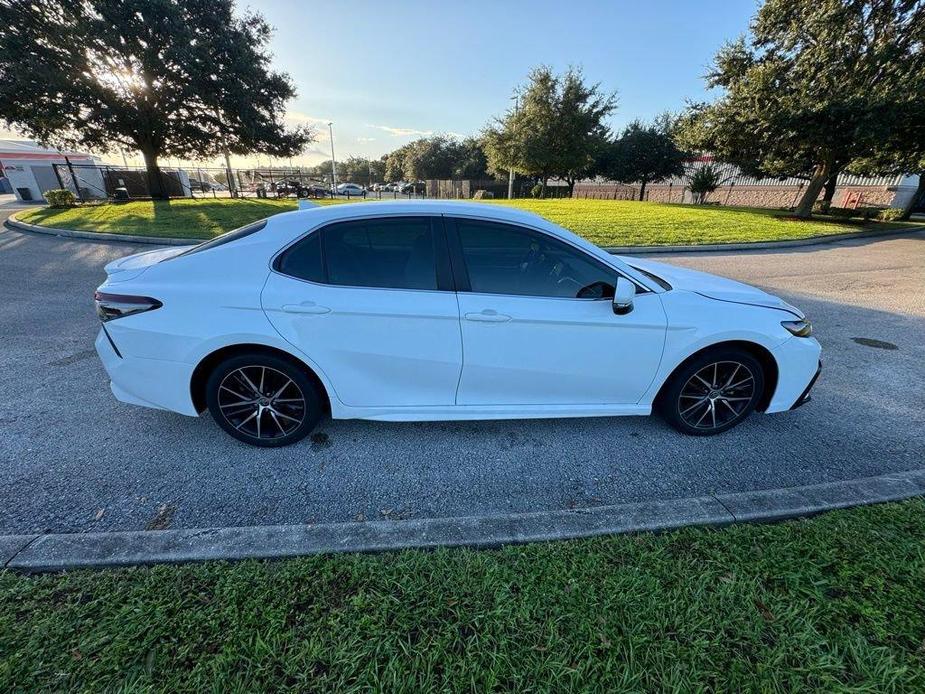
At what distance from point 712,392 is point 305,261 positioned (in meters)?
2.95

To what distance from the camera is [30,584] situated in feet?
5.75

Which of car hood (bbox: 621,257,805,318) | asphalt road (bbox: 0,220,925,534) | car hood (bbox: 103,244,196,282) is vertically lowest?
asphalt road (bbox: 0,220,925,534)

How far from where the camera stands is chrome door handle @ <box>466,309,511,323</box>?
2524 millimetres

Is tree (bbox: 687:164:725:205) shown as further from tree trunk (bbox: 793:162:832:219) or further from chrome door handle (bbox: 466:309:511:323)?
chrome door handle (bbox: 466:309:511:323)

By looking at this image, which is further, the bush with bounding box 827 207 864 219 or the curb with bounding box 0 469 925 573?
the bush with bounding box 827 207 864 219

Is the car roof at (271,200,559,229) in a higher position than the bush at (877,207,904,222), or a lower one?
higher

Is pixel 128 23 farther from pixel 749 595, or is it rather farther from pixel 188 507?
pixel 749 595

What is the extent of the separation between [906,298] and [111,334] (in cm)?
1043

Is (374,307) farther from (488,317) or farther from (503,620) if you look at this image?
(503,620)

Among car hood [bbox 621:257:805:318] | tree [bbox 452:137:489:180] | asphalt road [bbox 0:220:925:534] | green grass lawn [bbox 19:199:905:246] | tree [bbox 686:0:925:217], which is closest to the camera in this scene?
Result: asphalt road [bbox 0:220:925:534]

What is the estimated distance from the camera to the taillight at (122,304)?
8.26ft

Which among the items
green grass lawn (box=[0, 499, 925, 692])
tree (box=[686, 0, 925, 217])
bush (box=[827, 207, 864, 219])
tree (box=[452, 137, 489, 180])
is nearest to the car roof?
green grass lawn (box=[0, 499, 925, 692])

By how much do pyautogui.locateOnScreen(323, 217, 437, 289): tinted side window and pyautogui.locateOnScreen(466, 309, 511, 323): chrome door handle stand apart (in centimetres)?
31

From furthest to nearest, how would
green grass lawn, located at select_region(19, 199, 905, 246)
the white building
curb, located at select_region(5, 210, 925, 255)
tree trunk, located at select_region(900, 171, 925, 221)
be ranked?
1. the white building
2. tree trunk, located at select_region(900, 171, 925, 221)
3. green grass lawn, located at select_region(19, 199, 905, 246)
4. curb, located at select_region(5, 210, 925, 255)
